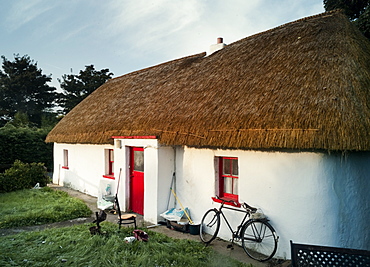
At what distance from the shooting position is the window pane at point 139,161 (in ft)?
31.0

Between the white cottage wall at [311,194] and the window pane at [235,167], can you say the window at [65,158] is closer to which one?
the window pane at [235,167]

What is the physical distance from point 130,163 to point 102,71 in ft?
98.4

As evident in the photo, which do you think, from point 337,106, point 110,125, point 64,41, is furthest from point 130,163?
point 64,41

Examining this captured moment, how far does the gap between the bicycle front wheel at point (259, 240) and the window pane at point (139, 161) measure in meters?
4.17

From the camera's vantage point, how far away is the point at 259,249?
6367mm

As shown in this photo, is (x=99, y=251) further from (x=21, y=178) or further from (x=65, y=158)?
(x=65, y=158)

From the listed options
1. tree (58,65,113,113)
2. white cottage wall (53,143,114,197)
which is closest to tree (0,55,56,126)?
tree (58,65,113,113)

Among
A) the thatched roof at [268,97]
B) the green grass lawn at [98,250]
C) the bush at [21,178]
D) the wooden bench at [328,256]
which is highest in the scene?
the thatched roof at [268,97]

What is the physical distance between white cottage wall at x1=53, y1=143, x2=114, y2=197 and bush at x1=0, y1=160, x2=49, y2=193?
4.14 ft

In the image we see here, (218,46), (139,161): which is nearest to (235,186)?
(139,161)

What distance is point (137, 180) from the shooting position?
31.5ft

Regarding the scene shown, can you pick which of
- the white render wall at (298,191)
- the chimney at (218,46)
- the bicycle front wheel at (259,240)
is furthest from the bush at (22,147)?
the bicycle front wheel at (259,240)

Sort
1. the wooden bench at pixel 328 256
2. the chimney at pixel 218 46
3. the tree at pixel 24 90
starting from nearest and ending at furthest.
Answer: the wooden bench at pixel 328 256 → the chimney at pixel 218 46 → the tree at pixel 24 90

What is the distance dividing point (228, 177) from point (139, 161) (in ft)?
11.0
